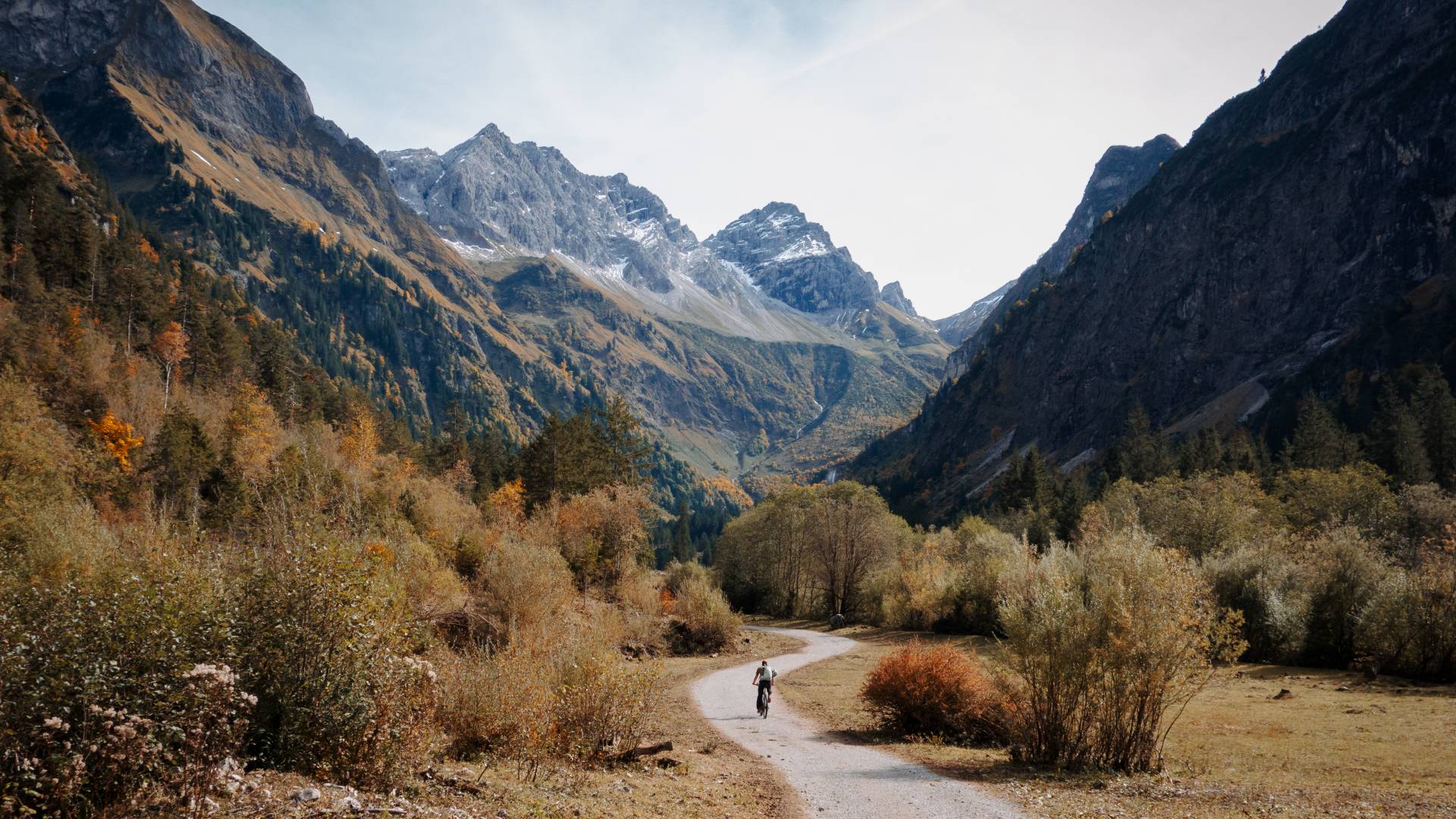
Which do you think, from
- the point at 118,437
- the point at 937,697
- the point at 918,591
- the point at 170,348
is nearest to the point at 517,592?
the point at 937,697

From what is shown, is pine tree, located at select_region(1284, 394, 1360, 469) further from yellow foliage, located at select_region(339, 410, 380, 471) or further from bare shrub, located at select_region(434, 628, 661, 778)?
yellow foliage, located at select_region(339, 410, 380, 471)

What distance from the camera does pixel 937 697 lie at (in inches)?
866

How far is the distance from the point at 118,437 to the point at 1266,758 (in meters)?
63.6

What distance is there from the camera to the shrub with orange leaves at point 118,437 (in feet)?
151

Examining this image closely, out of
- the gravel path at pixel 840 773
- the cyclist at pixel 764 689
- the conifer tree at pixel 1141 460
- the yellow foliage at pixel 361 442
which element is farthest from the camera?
the conifer tree at pixel 1141 460

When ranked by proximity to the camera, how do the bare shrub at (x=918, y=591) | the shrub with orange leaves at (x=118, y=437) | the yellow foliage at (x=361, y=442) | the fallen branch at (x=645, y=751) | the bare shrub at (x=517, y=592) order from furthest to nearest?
1. the yellow foliage at (x=361, y=442)
2. the bare shrub at (x=918, y=591)
3. the shrub with orange leaves at (x=118, y=437)
4. the bare shrub at (x=517, y=592)
5. the fallen branch at (x=645, y=751)

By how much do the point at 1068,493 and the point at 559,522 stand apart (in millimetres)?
62464

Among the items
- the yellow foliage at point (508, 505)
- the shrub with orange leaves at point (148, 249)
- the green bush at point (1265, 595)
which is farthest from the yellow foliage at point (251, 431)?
the green bush at point (1265, 595)

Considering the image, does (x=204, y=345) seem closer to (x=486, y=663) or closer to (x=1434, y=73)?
(x=486, y=663)

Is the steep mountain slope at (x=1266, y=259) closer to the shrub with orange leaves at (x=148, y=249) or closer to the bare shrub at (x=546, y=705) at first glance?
the bare shrub at (x=546, y=705)

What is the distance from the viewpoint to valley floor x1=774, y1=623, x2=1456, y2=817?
14242mm

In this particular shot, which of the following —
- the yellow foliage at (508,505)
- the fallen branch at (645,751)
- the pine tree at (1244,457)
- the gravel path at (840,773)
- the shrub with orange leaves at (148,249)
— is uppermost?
the shrub with orange leaves at (148,249)

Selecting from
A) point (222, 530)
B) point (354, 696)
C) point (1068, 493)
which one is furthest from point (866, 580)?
point (354, 696)

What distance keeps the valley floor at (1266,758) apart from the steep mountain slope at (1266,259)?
10984 cm
